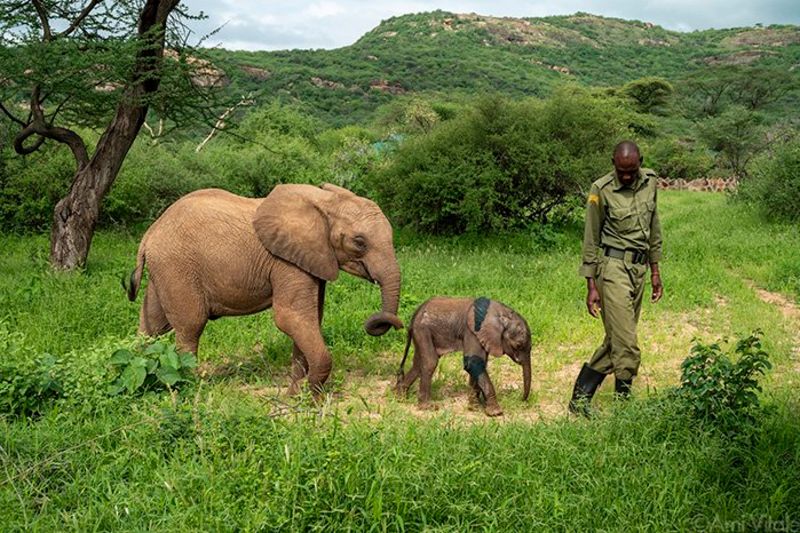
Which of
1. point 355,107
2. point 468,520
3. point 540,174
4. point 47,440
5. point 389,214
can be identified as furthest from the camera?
point 355,107

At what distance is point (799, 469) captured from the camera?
3803mm

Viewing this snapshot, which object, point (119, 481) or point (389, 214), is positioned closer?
point (119, 481)

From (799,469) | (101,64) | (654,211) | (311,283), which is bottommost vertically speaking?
(799,469)

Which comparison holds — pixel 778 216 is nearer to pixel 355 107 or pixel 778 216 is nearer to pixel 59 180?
pixel 59 180

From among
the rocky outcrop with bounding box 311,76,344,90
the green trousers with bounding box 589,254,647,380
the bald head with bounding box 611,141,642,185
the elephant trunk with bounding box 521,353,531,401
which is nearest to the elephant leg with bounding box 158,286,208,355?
the elephant trunk with bounding box 521,353,531,401

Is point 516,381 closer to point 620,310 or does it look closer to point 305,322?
point 620,310

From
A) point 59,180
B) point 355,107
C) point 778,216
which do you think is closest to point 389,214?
point 59,180

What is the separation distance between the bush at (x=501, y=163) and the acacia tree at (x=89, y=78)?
15.6 ft

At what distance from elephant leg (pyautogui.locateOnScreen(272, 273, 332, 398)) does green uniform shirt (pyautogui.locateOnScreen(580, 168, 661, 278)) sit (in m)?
2.13

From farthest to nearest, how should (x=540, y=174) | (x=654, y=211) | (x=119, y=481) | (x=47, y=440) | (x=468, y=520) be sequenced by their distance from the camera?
(x=540, y=174) → (x=654, y=211) → (x=47, y=440) → (x=119, y=481) → (x=468, y=520)

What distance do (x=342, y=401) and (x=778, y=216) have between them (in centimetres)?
1203

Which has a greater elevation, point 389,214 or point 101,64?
point 101,64

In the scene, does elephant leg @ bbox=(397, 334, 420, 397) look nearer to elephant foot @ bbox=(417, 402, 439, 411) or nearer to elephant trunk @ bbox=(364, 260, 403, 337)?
elephant foot @ bbox=(417, 402, 439, 411)

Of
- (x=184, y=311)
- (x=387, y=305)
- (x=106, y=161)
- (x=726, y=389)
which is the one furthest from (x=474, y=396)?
(x=106, y=161)
